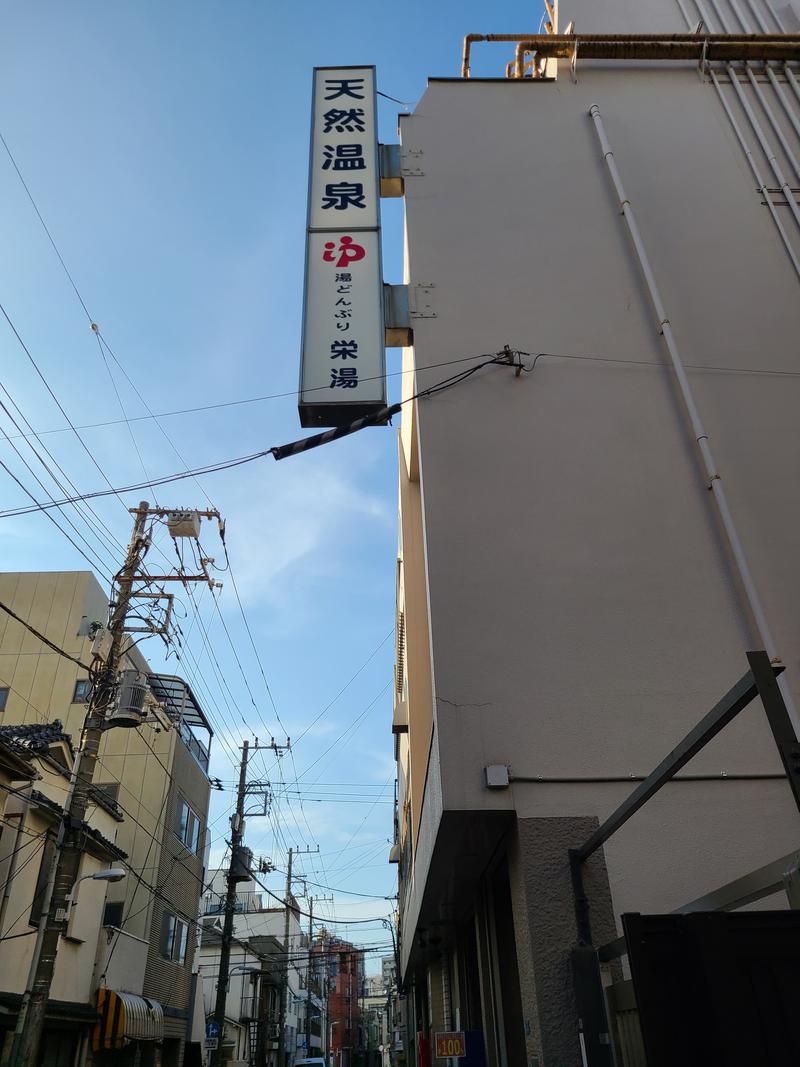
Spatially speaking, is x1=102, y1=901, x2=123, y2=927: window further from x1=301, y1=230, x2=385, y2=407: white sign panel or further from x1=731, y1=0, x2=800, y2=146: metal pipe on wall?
x1=731, y1=0, x2=800, y2=146: metal pipe on wall

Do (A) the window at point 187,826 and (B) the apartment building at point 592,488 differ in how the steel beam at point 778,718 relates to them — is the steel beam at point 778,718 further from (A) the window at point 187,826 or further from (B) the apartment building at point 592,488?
(A) the window at point 187,826

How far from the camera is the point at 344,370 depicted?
7473 mm

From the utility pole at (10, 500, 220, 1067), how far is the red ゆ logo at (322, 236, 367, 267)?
27.8 feet

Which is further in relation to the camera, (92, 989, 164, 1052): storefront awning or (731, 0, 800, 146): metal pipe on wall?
(92, 989, 164, 1052): storefront awning

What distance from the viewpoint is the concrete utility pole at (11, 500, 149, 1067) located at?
33.5ft

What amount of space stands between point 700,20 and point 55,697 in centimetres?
2282

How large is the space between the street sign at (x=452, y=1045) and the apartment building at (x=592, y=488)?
34 centimetres

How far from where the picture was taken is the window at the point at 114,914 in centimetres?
1942

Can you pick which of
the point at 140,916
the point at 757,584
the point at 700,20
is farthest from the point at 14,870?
the point at 700,20

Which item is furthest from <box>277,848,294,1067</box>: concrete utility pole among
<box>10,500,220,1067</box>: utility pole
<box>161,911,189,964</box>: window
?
<box>10,500,220,1067</box>: utility pole

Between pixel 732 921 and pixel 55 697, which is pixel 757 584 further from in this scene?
pixel 55 697

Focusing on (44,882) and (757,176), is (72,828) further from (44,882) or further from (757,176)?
(757,176)

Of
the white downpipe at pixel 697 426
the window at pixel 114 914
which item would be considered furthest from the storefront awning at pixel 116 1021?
the white downpipe at pixel 697 426

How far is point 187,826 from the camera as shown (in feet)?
79.6
